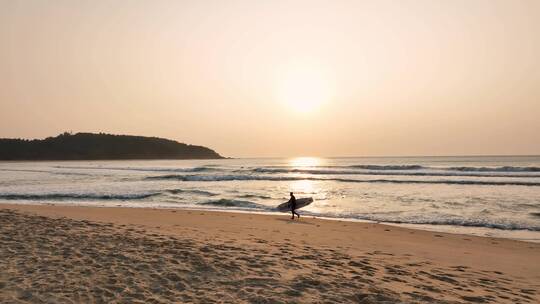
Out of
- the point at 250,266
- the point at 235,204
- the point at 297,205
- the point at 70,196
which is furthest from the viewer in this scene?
the point at 70,196

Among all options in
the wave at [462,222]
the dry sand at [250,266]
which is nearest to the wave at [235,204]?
the wave at [462,222]

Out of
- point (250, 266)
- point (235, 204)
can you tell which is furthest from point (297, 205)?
point (250, 266)

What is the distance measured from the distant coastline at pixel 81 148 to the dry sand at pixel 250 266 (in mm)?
181460

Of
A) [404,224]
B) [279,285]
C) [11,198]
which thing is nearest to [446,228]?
[404,224]

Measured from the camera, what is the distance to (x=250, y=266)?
828cm

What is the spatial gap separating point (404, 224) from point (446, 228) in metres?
1.75

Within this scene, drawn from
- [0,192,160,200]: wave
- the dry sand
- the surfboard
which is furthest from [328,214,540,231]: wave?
[0,192,160,200]: wave

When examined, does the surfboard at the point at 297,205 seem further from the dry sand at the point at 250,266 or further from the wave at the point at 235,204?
the dry sand at the point at 250,266

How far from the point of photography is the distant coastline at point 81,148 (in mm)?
173875

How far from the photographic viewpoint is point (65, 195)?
28.8m

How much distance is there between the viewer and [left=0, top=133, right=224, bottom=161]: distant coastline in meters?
174

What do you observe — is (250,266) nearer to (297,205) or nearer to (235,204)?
(297,205)

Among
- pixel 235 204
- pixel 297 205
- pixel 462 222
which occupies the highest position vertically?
pixel 297 205

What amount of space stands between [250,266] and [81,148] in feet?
627
